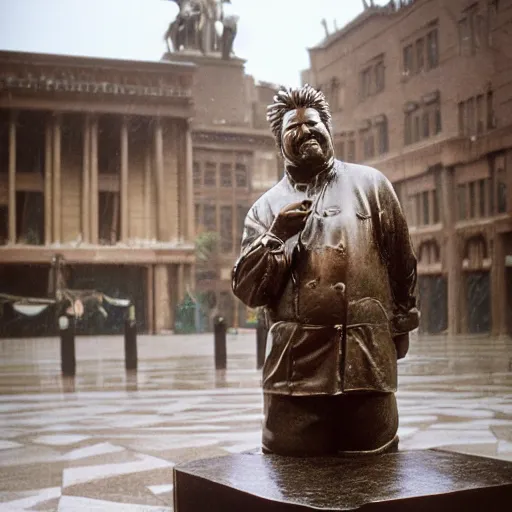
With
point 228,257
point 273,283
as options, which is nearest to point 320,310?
point 273,283

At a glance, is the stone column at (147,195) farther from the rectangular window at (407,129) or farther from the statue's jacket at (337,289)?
the statue's jacket at (337,289)

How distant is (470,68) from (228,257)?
316 cm

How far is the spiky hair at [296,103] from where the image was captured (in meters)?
2.54

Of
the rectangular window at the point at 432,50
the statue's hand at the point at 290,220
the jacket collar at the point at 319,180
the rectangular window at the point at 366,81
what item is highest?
the rectangular window at the point at 432,50

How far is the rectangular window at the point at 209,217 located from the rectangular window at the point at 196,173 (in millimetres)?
350

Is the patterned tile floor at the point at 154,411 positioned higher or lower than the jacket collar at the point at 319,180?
lower

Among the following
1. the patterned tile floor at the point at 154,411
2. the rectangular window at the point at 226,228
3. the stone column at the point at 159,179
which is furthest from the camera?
the stone column at the point at 159,179

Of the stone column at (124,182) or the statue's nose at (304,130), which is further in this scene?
the stone column at (124,182)

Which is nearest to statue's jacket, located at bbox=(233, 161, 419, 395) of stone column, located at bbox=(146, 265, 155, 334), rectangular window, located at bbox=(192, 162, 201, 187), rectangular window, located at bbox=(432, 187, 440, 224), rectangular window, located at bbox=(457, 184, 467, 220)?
rectangular window, located at bbox=(457, 184, 467, 220)

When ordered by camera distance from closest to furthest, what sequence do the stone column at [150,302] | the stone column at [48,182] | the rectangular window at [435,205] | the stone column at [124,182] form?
the rectangular window at [435,205]
the stone column at [48,182]
the stone column at [150,302]
the stone column at [124,182]

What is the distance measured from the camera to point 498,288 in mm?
8461

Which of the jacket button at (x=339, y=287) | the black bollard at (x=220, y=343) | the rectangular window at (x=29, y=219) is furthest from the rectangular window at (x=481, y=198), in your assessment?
the jacket button at (x=339, y=287)

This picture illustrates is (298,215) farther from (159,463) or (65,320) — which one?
(65,320)

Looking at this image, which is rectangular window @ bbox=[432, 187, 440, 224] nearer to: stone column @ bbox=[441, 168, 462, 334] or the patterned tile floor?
stone column @ bbox=[441, 168, 462, 334]
